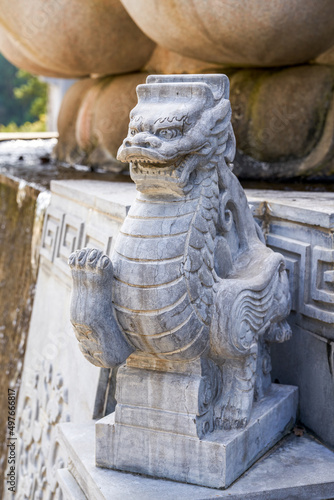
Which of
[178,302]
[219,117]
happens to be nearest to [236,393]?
[178,302]

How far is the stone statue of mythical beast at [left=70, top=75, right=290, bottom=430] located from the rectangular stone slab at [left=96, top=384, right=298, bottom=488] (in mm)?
95

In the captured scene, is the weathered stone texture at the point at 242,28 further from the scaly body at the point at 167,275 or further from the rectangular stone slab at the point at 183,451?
the rectangular stone slab at the point at 183,451

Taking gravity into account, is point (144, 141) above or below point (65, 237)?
above

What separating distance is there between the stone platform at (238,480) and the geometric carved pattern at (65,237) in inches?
31.2

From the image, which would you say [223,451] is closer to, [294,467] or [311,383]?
[294,467]

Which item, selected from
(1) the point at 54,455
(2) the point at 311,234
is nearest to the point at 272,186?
(2) the point at 311,234

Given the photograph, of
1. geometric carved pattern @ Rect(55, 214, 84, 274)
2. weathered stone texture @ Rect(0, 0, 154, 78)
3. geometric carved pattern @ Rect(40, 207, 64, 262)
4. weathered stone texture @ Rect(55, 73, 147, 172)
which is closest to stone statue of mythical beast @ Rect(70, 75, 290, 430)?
geometric carved pattern @ Rect(55, 214, 84, 274)

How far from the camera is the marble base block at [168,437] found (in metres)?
2.08

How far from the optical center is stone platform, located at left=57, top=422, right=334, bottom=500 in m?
2.06

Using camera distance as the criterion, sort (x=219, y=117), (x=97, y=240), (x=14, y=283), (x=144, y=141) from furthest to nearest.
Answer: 1. (x=14, y=283)
2. (x=97, y=240)
3. (x=219, y=117)
4. (x=144, y=141)

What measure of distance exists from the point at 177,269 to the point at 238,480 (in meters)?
0.69

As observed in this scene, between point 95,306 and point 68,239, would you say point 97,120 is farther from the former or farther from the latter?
point 95,306

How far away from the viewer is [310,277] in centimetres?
248

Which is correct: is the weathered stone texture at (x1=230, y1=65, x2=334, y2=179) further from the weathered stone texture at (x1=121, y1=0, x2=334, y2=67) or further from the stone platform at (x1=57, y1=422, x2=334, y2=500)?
the stone platform at (x1=57, y1=422, x2=334, y2=500)
